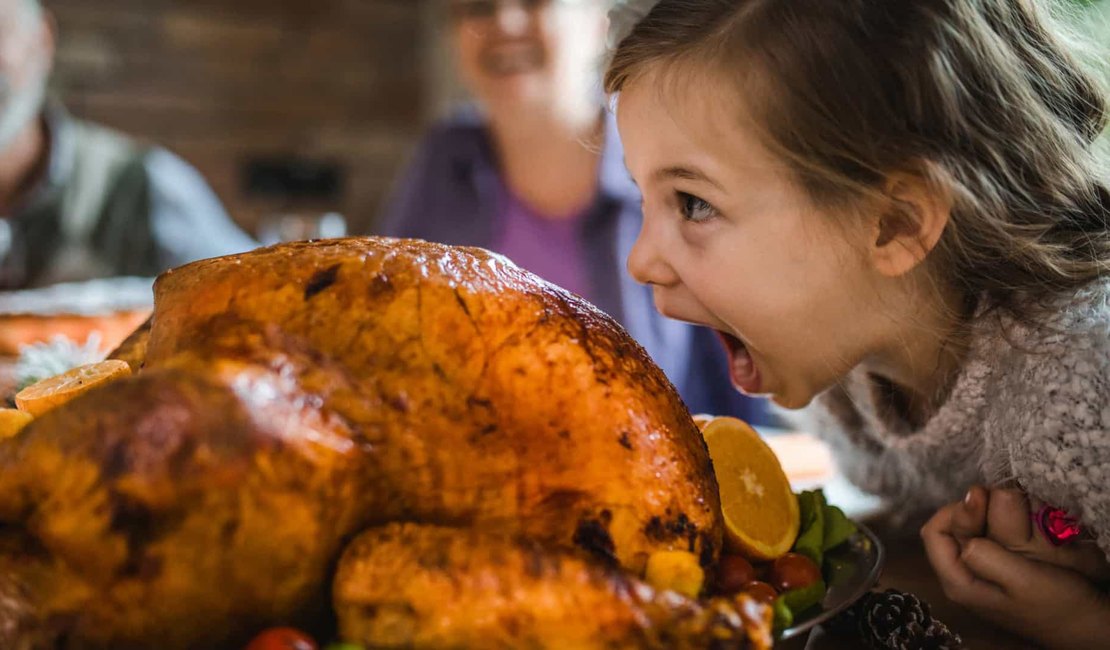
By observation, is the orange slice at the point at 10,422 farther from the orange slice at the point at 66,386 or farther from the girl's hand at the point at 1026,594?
the girl's hand at the point at 1026,594

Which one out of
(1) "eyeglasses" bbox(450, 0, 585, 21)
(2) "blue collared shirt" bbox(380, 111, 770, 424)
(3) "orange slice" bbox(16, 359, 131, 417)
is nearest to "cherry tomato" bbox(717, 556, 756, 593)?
(3) "orange slice" bbox(16, 359, 131, 417)

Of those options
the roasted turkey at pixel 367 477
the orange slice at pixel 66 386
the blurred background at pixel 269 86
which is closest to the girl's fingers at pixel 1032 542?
the roasted turkey at pixel 367 477

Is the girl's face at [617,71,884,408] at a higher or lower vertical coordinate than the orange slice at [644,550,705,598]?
higher

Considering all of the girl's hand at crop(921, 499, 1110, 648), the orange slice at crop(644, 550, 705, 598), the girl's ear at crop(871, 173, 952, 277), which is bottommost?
the girl's hand at crop(921, 499, 1110, 648)

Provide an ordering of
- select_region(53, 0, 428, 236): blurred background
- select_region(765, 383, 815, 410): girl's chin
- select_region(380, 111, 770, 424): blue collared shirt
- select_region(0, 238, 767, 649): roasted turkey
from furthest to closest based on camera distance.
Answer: select_region(53, 0, 428, 236): blurred background → select_region(380, 111, 770, 424): blue collared shirt → select_region(765, 383, 815, 410): girl's chin → select_region(0, 238, 767, 649): roasted turkey

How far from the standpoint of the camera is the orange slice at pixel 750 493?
0.76m

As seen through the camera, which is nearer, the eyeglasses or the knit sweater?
the knit sweater

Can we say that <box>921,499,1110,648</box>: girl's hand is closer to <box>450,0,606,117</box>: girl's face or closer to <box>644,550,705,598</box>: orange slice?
<box>644,550,705,598</box>: orange slice

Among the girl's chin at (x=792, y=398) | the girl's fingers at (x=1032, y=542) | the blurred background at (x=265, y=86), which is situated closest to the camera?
the girl's fingers at (x=1032, y=542)

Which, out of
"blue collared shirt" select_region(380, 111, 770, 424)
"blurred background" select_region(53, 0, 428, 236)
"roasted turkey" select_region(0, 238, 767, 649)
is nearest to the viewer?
"roasted turkey" select_region(0, 238, 767, 649)

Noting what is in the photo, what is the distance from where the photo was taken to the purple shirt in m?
2.39

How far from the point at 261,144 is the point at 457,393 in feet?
14.1

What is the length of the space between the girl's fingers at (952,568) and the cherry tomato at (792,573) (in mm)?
190

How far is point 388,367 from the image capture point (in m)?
0.64
